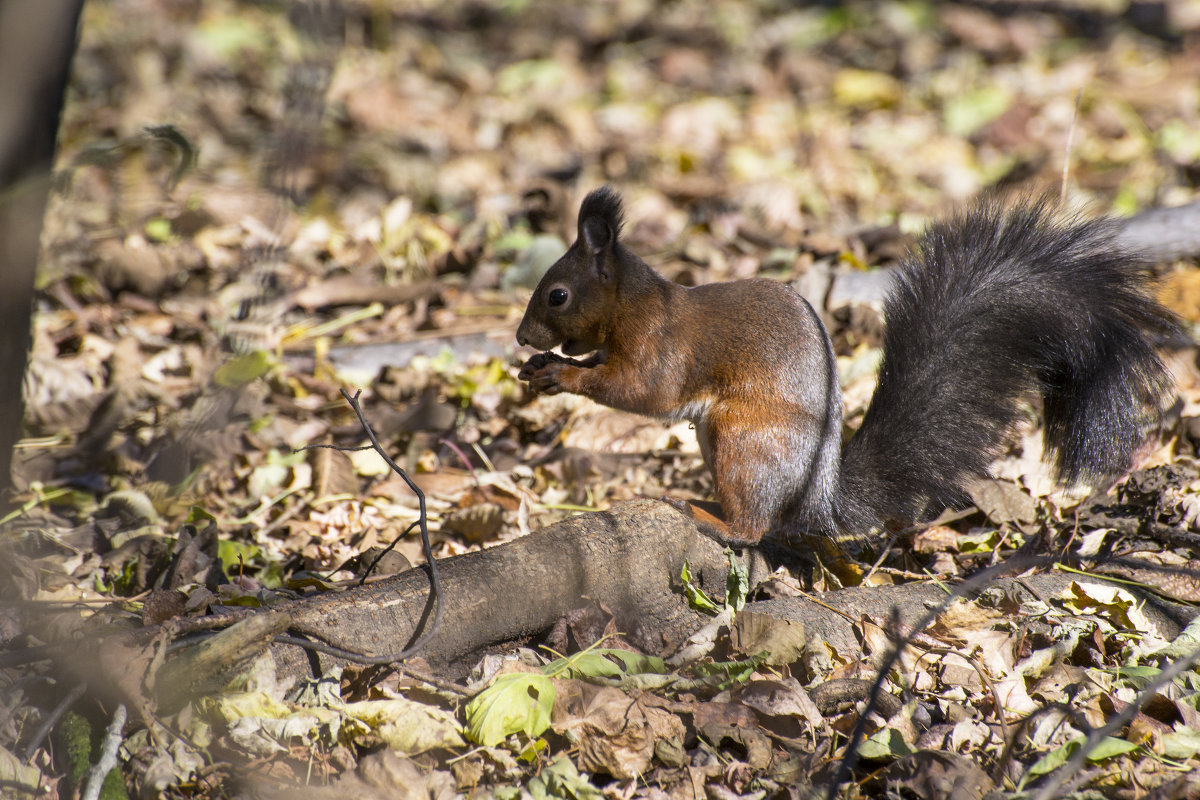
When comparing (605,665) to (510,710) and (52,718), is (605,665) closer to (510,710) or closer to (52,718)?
(510,710)

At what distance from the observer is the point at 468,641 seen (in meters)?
2.21

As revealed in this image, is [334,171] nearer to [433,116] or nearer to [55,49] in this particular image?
[433,116]

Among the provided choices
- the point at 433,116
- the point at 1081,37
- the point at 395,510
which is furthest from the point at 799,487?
the point at 1081,37

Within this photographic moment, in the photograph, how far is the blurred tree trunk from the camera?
1.93m

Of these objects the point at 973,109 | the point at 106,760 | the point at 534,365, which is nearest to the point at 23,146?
the point at 106,760

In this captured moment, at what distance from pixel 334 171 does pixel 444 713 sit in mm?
5167

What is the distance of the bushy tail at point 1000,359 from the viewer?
8.38ft

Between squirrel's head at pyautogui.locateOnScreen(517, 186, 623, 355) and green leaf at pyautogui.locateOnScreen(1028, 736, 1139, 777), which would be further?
squirrel's head at pyautogui.locateOnScreen(517, 186, 623, 355)

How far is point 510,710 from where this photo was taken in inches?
76.6

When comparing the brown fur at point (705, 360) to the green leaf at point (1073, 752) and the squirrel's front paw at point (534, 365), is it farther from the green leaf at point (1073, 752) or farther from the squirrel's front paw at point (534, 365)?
the green leaf at point (1073, 752)

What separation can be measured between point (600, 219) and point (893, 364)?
1.02 meters

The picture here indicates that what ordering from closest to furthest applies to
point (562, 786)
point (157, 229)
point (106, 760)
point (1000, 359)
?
point (106, 760) → point (562, 786) → point (1000, 359) → point (157, 229)

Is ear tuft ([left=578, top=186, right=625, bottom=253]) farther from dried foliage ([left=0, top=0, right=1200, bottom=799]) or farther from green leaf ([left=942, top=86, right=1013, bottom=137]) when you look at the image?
green leaf ([left=942, top=86, right=1013, bottom=137])

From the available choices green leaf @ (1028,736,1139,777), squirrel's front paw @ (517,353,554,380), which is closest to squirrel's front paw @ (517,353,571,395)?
squirrel's front paw @ (517,353,554,380)
